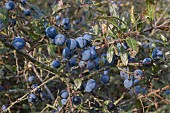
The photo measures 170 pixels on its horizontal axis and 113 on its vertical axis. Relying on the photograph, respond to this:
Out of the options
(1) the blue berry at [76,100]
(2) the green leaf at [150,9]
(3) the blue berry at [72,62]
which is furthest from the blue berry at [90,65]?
(2) the green leaf at [150,9]

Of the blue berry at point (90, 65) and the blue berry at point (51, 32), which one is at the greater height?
the blue berry at point (51, 32)

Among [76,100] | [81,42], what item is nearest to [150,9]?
[81,42]

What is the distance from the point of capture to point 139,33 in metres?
1.24

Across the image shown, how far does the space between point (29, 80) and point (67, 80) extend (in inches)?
14.6

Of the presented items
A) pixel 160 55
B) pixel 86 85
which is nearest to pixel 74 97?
pixel 86 85

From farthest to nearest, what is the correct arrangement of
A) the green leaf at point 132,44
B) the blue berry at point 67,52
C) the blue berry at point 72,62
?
the blue berry at point 72,62
the blue berry at point 67,52
the green leaf at point 132,44

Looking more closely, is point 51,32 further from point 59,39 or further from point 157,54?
point 157,54

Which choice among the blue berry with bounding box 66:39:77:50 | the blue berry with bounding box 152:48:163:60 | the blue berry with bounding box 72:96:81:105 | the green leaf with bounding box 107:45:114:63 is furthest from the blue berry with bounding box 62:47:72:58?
the blue berry with bounding box 152:48:163:60

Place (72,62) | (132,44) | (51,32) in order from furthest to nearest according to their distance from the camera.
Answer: (72,62), (51,32), (132,44)

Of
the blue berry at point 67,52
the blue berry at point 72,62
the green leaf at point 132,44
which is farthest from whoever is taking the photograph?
the blue berry at point 72,62

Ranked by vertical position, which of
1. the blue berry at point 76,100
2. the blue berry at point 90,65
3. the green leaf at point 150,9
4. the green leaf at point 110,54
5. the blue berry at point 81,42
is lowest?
the blue berry at point 76,100

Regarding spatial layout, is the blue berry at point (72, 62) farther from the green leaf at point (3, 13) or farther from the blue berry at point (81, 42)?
the green leaf at point (3, 13)

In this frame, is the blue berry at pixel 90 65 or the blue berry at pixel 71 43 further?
the blue berry at pixel 90 65

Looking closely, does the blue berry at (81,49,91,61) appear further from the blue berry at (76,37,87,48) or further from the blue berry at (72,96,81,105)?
the blue berry at (72,96,81,105)
